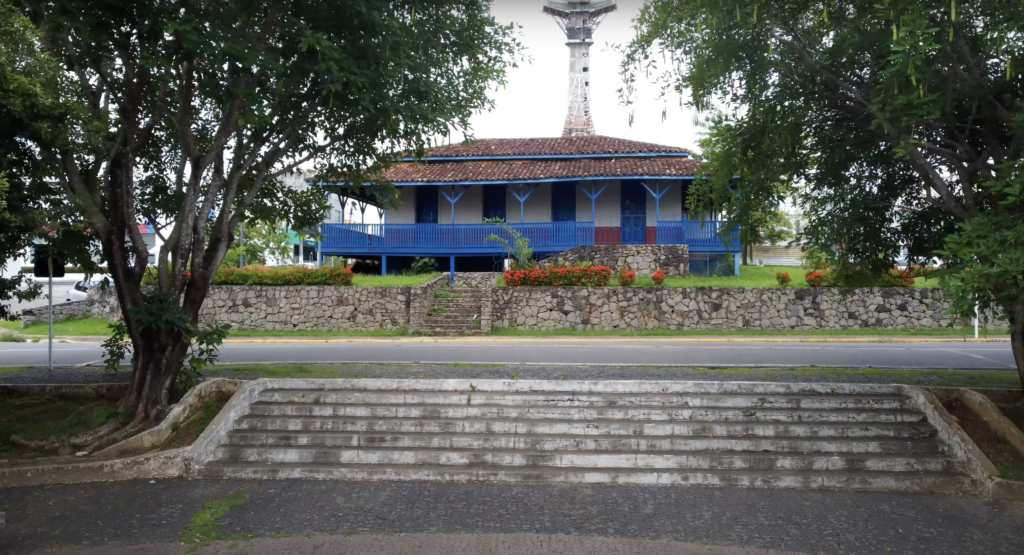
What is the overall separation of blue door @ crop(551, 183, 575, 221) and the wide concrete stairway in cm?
1941

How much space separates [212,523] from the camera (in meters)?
6.15

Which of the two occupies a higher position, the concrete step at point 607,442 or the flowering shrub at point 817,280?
the flowering shrub at point 817,280

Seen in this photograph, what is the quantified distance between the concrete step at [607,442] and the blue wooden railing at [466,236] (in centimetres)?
1805

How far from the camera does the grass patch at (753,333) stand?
19406 millimetres

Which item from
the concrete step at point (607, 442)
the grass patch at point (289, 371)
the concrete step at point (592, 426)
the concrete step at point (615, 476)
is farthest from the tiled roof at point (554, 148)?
the concrete step at point (615, 476)

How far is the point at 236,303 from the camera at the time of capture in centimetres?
2169

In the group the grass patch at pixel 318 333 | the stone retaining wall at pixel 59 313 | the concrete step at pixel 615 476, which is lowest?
the concrete step at pixel 615 476

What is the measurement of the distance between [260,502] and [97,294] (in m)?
22.9

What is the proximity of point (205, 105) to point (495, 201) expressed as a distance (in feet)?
62.2

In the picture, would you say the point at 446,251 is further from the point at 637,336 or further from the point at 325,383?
the point at 325,383

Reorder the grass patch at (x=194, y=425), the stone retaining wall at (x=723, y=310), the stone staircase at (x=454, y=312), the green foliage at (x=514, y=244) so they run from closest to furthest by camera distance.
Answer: the grass patch at (x=194, y=425)
the stone staircase at (x=454, y=312)
the stone retaining wall at (x=723, y=310)
the green foliage at (x=514, y=244)

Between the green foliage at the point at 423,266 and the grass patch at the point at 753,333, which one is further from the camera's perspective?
the green foliage at the point at 423,266

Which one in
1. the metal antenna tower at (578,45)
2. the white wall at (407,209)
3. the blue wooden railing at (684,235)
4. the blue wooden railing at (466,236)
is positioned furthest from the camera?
the metal antenna tower at (578,45)

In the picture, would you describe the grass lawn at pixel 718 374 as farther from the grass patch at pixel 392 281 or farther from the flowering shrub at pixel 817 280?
the grass patch at pixel 392 281
